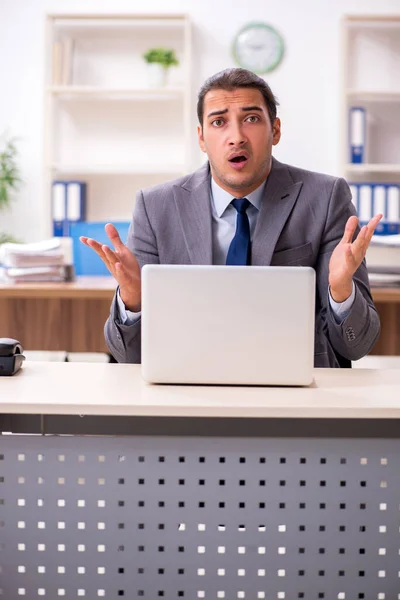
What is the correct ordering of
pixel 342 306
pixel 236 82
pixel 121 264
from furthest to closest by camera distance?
pixel 236 82 < pixel 342 306 < pixel 121 264

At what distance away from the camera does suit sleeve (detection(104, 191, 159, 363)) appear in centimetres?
177

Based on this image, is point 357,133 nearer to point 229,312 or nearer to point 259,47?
point 259,47

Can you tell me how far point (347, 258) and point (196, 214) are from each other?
58 cm

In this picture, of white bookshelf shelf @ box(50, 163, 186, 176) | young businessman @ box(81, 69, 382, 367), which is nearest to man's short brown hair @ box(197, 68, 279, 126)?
young businessman @ box(81, 69, 382, 367)

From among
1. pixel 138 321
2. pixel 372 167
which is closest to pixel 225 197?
pixel 138 321

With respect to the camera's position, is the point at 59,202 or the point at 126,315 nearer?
the point at 126,315

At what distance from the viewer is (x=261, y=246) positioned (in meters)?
1.95

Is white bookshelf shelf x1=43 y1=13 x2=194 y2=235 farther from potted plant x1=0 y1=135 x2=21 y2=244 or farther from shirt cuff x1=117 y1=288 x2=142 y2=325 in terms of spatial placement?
shirt cuff x1=117 y1=288 x2=142 y2=325

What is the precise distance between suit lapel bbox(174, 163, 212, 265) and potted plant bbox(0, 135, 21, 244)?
313 centimetres

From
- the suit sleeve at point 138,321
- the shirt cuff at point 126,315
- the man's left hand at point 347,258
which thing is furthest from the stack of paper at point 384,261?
the shirt cuff at point 126,315

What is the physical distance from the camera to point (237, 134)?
1.95 metres

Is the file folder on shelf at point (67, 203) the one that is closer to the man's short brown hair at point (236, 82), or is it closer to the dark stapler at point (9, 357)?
the man's short brown hair at point (236, 82)

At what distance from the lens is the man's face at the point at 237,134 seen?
1949mm

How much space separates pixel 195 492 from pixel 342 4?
173 inches
